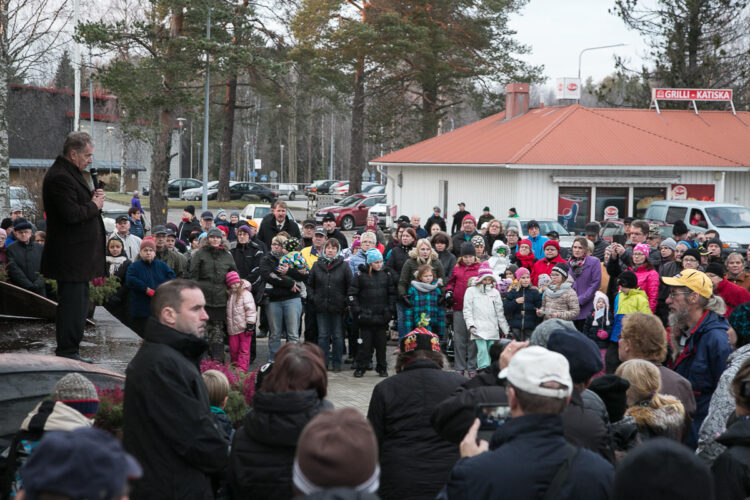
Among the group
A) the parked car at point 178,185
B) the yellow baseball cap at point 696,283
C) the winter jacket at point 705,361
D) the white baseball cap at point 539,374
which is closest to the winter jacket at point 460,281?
the yellow baseball cap at point 696,283

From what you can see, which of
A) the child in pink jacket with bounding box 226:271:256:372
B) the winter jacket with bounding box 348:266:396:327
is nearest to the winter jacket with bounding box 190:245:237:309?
the child in pink jacket with bounding box 226:271:256:372

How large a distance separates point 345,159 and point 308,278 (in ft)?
333

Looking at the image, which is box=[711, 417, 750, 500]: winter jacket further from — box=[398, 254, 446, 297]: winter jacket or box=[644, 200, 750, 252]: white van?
box=[644, 200, 750, 252]: white van

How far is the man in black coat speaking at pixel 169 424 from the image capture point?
3.98m

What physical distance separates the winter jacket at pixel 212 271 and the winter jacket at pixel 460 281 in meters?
3.39

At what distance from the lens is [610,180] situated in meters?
29.2

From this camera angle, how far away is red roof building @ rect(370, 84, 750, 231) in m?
29.4

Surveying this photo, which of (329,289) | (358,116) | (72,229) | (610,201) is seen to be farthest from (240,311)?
(358,116)

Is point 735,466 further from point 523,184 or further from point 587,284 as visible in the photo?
point 523,184

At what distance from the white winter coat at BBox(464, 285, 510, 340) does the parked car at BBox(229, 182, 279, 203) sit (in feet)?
157

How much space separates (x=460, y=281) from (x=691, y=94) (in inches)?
1024

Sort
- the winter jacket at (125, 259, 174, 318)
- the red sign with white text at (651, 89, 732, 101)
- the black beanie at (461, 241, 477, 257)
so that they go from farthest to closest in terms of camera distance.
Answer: the red sign with white text at (651, 89, 732, 101), the black beanie at (461, 241, 477, 257), the winter jacket at (125, 259, 174, 318)

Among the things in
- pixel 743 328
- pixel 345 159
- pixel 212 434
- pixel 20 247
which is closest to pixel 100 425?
pixel 212 434

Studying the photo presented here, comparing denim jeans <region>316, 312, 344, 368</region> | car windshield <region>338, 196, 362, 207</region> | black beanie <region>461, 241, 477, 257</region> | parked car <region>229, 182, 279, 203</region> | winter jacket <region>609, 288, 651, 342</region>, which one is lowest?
denim jeans <region>316, 312, 344, 368</region>
